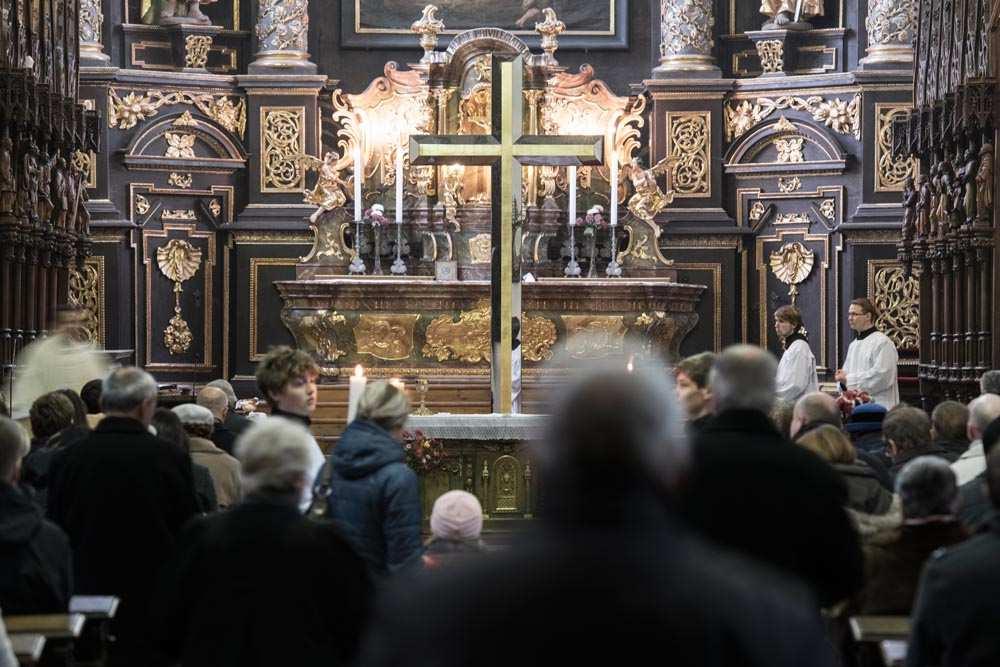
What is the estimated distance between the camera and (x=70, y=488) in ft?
20.0

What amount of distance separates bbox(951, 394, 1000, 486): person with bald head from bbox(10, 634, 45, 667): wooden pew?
11.9ft

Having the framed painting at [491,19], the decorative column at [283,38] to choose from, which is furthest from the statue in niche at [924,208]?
the decorative column at [283,38]

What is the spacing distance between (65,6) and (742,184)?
21.6 feet

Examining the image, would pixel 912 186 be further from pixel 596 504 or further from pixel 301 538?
pixel 596 504

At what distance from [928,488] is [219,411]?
4777mm

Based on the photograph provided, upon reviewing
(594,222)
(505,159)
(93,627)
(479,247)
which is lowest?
(93,627)

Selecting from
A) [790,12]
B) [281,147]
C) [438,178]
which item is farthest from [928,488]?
[790,12]

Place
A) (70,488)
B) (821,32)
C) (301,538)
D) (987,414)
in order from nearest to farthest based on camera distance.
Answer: (301,538) → (70,488) → (987,414) → (821,32)

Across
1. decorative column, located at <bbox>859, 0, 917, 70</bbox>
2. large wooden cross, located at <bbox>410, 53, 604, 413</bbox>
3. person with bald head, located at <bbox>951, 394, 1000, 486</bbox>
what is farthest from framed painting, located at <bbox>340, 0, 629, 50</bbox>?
person with bald head, located at <bbox>951, 394, 1000, 486</bbox>

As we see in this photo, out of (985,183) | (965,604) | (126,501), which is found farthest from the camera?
(985,183)

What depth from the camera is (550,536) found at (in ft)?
7.93

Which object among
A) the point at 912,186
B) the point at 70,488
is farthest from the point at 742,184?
the point at 70,488

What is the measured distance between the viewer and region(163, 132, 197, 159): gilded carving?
17059 mm

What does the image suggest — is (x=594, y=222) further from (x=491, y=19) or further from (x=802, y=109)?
(x=491, y=19)
